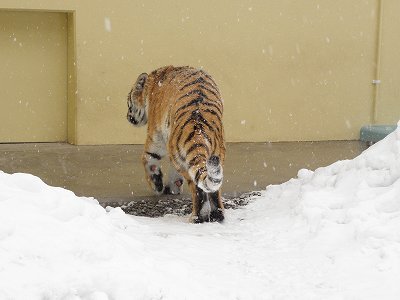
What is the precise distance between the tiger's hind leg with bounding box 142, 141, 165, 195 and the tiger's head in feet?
1.84

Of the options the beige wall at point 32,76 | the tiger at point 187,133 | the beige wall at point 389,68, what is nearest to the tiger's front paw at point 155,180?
the tiger at point 187,133

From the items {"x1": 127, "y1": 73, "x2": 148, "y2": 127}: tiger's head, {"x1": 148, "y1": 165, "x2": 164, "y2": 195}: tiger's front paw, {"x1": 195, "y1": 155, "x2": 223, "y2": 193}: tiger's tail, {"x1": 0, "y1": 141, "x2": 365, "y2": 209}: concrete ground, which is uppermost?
{"x1": 127, "y1": 73, "x2": 148, "y2": 127}: tiger's head

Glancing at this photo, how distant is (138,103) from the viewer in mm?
7117

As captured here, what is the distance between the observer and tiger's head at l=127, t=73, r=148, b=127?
7.07 metres

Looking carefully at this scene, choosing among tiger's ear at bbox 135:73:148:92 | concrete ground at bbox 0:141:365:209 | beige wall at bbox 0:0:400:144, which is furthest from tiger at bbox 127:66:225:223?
beige wall at bbox 0:0:400:144

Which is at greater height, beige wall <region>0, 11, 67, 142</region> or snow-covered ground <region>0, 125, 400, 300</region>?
beige wall <region>0, 11, 67, 142</region>

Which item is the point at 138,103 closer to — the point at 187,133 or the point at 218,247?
the point at 187,133

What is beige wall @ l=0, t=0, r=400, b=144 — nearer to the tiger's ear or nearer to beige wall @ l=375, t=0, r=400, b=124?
beige wall @ l=375, t=0, r=400, b=124

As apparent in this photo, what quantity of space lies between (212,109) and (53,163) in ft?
11.2

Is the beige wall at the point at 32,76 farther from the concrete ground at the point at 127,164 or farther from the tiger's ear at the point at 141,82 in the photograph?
the tiger's ear at the point at 141,82

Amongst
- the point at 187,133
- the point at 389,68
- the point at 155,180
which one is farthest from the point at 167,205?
the point at 389,68

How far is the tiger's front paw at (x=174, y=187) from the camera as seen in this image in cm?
685

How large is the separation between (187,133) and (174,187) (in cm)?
143

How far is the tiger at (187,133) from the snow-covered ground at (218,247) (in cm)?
28
